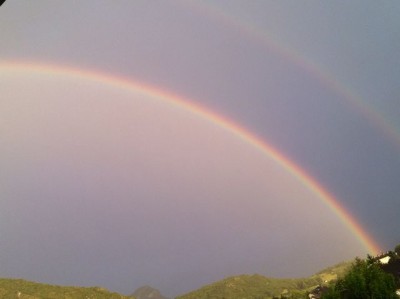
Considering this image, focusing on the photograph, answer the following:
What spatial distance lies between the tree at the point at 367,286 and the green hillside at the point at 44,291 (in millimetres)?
111127

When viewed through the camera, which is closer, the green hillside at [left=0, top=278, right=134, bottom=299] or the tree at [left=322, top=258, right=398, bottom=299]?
the tree at [left=322, top=258, right=398, bottom=299]

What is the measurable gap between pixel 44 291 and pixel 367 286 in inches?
5105

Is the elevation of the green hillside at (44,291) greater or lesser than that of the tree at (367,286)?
greater

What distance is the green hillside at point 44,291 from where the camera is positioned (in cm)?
13612

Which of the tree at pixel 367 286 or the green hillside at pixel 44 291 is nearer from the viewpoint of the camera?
the tree at pixel 367 286

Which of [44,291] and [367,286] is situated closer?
[367,286]

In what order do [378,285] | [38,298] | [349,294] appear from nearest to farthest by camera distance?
[378,285] → [349,294] → [38,298]

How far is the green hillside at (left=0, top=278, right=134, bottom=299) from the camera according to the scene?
13612cm

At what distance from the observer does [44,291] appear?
144750mm

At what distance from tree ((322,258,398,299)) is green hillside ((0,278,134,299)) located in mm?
111127

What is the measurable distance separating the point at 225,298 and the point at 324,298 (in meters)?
159

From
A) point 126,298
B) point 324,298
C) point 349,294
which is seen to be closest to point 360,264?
point 349,294

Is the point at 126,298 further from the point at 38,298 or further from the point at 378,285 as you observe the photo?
the point at 378,285

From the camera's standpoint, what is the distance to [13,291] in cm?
13850
